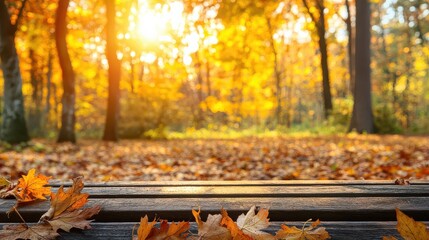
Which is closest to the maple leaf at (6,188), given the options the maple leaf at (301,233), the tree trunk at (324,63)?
the maple leaf at (301,233)

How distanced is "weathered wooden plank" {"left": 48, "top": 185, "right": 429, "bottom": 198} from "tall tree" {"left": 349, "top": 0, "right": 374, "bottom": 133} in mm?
13004

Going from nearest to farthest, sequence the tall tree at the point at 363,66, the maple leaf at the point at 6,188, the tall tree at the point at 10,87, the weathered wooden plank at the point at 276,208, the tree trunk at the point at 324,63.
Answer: the weathered wooden plank at the point at 276,208 < the maple leaf at the point at 6,188 < the tall tree at the point at 10,87 < the tall tree at the point at 363,66 < the tree trunk at the point at 324,63

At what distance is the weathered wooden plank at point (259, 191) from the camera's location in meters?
1.78

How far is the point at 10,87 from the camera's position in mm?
9867

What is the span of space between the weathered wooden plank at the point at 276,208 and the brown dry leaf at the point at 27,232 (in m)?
0.19

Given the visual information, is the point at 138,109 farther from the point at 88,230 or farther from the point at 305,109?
the point at 305,109

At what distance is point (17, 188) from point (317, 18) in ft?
67.7

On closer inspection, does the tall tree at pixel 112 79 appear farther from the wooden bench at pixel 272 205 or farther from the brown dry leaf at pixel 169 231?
the brown dry leaf at pixel 169 231

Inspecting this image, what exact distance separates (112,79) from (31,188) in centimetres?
1242

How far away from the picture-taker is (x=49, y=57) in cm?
2031

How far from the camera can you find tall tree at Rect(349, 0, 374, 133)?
45.9 ft

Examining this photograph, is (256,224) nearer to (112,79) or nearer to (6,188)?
(6,188)

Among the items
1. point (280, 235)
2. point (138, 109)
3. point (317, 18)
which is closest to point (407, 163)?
point (280, 235)

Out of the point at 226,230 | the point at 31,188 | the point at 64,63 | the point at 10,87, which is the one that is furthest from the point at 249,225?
the point at 64,63
